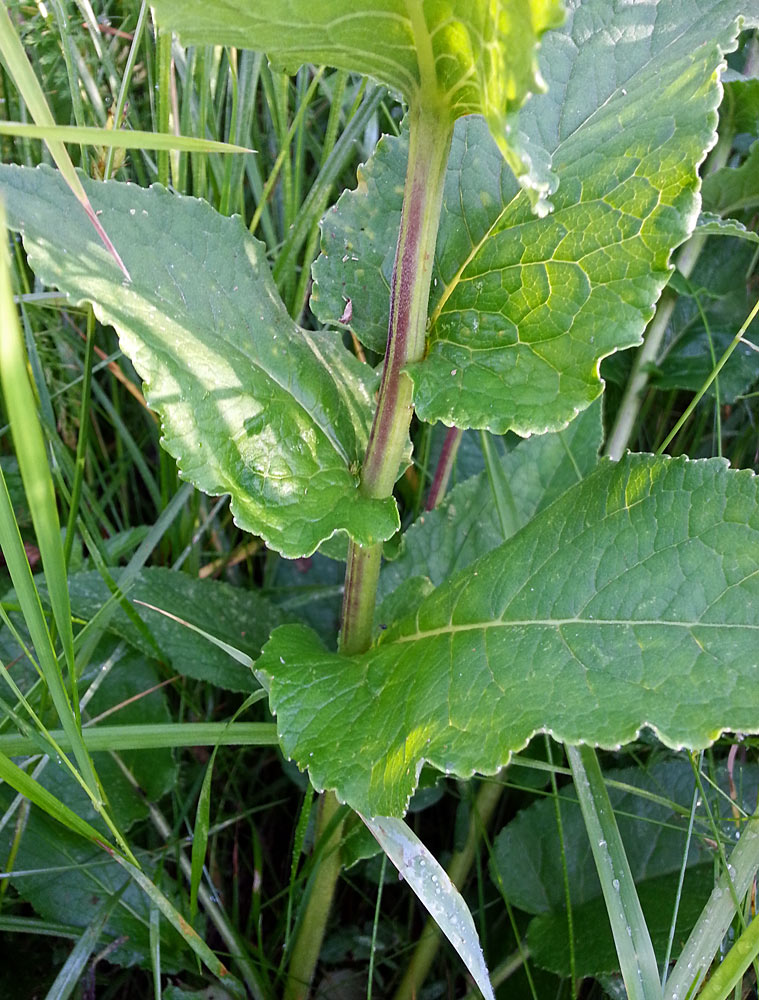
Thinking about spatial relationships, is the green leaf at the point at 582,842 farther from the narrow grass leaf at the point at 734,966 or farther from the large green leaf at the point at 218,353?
the large green leaf at the point at 218,353

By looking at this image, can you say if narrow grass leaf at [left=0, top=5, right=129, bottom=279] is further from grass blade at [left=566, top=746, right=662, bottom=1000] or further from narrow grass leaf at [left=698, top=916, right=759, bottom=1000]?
narrow grass leaf at [left=698, top=916, right=759, bottom=1000]

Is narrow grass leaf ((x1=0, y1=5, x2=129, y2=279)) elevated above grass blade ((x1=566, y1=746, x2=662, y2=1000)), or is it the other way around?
narrow grass leaf ((x1=0, y1=5, x2=129, y2=279))

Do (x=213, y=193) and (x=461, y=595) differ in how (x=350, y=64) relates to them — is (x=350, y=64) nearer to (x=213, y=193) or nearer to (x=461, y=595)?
(x=461, y=595)

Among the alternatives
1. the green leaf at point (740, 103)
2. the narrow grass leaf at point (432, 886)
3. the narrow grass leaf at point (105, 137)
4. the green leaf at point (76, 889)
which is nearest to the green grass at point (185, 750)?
the green leaf at point (76, 889)

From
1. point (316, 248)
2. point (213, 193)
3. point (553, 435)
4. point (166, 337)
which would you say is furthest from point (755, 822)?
point (213, 193)

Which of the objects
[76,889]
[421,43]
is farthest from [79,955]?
[421,43]

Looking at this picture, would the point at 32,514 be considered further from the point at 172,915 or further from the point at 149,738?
the point at 172,915

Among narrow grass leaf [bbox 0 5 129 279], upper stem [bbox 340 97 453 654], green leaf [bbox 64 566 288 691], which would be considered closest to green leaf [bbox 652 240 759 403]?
upper stem [bbox 340 97 453 654]
